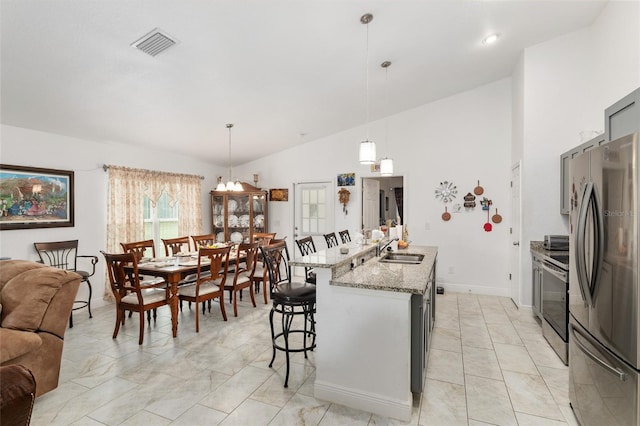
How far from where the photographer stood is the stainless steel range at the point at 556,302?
279cm

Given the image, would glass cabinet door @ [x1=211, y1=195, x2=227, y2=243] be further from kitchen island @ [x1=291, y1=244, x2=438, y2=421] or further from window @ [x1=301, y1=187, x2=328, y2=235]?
kitchen island @ [x1=291, y1=244, x2=438, y2=421]

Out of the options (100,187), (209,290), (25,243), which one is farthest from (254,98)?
(25,243)

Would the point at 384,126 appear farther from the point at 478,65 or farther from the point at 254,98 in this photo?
the point at 254,98

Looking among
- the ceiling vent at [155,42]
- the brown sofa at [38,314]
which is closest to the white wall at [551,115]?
the ceiling vent at [155,42]

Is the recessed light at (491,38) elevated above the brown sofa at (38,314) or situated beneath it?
elevated above

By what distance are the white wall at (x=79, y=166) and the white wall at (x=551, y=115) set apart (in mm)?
5542

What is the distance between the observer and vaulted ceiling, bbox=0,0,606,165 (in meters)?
2.33

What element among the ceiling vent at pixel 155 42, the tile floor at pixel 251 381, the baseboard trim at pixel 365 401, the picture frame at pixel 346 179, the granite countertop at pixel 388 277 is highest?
the ceiling vent at pixel 155 42

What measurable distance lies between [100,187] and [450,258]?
546 cm

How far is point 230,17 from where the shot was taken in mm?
2432

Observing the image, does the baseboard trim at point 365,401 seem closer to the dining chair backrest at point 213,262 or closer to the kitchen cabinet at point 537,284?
the dining chair backrest at point 213,262

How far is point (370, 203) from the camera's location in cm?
623

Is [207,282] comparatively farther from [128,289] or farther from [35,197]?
[35,197]

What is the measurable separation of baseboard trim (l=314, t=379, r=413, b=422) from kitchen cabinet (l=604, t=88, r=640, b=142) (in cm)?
213
